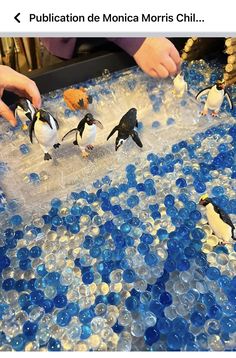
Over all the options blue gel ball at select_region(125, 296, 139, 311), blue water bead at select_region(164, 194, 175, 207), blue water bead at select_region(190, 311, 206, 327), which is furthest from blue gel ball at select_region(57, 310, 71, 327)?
blue water bead at select_region(164, 194, 175, 207)

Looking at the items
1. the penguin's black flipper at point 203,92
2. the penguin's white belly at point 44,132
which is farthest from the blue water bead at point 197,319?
the penguin's black flipper at point 203,92

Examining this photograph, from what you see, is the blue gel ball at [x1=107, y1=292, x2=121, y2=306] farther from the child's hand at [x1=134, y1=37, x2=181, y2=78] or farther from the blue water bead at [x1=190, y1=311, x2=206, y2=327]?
the child's hand at [x1=134, y1=37, x2=181, y2=78]

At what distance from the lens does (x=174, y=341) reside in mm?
821

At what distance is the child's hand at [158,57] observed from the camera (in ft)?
4.34

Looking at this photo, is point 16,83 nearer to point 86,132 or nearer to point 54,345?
point 86,132

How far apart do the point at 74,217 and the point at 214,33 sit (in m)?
0.65

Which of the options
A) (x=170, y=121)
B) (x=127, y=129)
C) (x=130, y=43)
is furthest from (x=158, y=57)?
(x=127, y=129)

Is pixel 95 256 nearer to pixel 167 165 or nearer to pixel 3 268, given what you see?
pixel 3 268

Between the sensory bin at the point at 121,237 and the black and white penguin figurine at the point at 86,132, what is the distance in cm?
4

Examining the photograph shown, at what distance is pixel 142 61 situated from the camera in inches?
53.8

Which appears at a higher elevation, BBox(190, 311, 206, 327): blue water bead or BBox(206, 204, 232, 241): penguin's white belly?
BBox(206, 204, 232, 241): penguin's white belly

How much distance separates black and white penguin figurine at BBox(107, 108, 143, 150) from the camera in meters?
1.11
